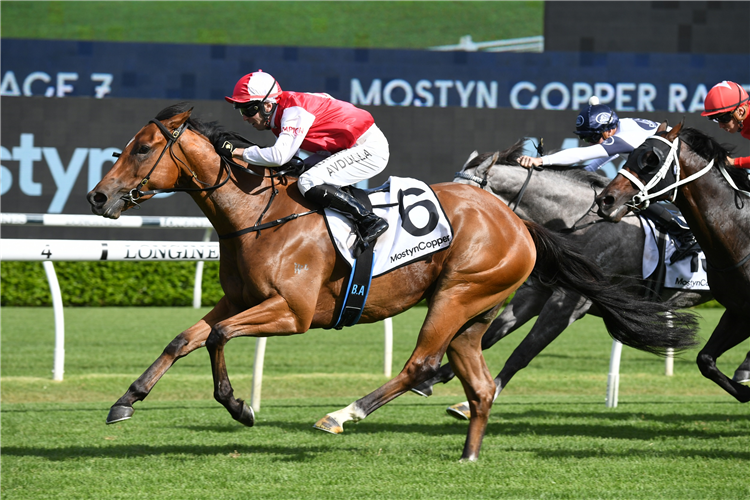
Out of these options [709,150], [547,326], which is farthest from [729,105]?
Result: [547,326]

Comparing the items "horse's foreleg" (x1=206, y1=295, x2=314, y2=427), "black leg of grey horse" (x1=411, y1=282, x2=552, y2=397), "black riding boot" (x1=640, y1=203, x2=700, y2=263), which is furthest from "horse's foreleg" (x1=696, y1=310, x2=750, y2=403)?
"horse's foreleg" (x1=206, y1=295, x2=314, y2=427)

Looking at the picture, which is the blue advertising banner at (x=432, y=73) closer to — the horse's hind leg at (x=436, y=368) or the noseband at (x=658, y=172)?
the horse's hind leg at (x=436, y=368)

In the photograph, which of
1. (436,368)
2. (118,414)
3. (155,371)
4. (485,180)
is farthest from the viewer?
(485,180)

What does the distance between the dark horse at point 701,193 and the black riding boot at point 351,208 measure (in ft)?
3.35

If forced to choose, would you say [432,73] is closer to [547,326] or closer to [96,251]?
[96,251]

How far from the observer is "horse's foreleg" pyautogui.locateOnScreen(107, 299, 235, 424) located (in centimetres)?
371

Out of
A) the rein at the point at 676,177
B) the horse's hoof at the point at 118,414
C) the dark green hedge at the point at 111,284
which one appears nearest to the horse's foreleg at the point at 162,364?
the horse's hoof at the point at 118,414

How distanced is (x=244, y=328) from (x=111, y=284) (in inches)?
328

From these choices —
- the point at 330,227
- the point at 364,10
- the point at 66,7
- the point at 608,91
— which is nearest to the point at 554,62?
the point at 608,91

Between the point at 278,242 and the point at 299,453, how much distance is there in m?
1.10

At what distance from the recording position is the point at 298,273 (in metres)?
3.91

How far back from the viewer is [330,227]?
401cm

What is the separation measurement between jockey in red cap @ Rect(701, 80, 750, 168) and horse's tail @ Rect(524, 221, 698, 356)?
31.9 inches

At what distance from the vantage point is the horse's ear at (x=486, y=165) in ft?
16.8
